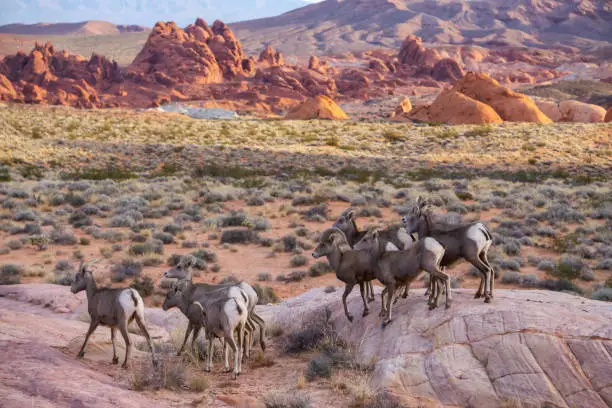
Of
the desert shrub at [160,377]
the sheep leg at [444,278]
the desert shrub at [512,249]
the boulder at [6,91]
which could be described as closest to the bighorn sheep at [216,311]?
the desert shrub at [160,377]

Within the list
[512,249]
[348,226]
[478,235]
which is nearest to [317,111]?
[512,249]

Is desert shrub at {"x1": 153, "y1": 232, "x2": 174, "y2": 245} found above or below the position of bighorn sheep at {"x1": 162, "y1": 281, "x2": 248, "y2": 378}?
below

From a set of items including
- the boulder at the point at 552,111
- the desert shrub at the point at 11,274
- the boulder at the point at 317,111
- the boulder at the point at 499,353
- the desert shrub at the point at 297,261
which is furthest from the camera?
the boulder at the point at 552,111

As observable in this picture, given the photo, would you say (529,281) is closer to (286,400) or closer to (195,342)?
(195,342)

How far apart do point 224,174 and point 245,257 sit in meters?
18.2

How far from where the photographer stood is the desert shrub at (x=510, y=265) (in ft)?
50.9

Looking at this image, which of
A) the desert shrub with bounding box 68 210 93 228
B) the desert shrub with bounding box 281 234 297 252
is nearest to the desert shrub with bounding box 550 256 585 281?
the desert shrub with bounding box 281 234 297 252

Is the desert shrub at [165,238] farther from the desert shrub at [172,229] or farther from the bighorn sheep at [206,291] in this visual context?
the bighorn sheep at [206,291]

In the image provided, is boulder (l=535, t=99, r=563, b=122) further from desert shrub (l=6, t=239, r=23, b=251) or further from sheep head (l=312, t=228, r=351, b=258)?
sheep head (l=312, t=228, r=351, b=258)

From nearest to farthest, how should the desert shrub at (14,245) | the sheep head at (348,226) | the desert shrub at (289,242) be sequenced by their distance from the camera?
1. the sheep head at (348,226)
2. the desert shrub at (14,245)
3. the desert shrub at (289,242)

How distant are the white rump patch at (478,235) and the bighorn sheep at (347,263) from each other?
65.9 inches

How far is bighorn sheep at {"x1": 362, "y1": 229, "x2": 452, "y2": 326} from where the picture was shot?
7898mm

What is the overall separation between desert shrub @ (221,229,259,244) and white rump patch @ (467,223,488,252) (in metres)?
11.5

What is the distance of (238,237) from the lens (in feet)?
62.7
